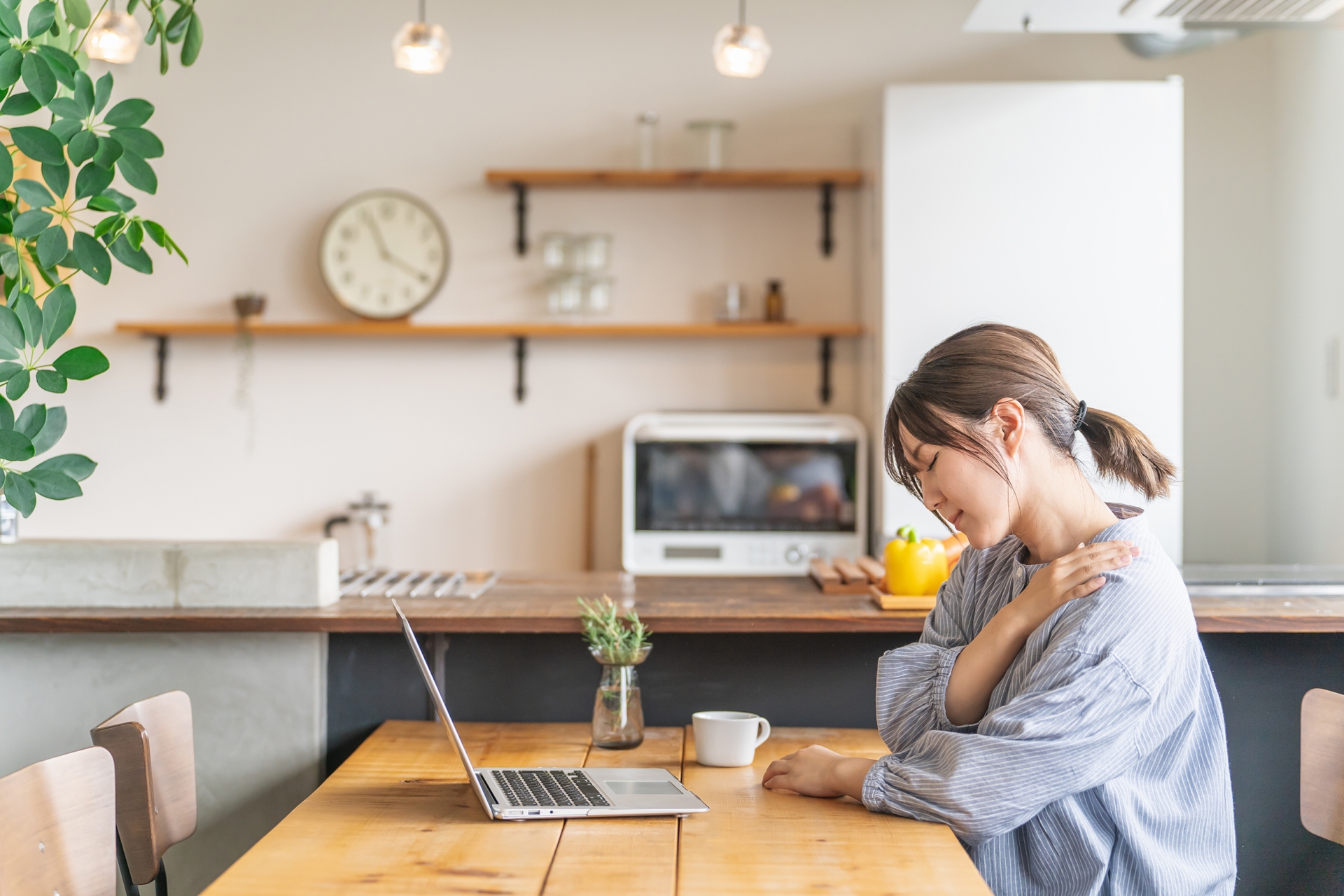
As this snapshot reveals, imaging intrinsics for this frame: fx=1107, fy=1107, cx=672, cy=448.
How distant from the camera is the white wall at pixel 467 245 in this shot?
11.5ft

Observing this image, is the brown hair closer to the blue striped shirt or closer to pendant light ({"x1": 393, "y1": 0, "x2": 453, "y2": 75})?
the blue striped shirt

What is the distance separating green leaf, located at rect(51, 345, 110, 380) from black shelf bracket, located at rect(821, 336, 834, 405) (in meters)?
2.32

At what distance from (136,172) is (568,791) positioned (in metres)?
1.07

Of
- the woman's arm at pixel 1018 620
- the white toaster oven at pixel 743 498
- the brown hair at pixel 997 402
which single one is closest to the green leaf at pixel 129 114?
the brown hair at pixel 997 402

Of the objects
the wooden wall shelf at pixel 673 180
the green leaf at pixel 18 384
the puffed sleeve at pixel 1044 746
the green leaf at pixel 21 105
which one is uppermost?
the wooden wall shelf at pixel 673 180

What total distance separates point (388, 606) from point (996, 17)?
162 centimetres

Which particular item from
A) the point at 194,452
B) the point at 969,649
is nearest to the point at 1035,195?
the point at 969,649

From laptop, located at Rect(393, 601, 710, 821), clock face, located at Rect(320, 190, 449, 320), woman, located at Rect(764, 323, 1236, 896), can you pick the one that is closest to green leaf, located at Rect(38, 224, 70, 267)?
laptop, located at Rect(393, 601, 710, 821)

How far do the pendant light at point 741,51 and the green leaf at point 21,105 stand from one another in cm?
161

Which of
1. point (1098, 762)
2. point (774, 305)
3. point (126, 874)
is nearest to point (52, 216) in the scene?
point (126, 874)

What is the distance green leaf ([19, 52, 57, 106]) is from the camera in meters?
1.46

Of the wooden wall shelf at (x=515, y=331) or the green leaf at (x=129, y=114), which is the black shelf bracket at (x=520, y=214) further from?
the green leaf at (x=129, y=114)

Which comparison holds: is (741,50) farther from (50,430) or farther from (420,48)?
(50,430)

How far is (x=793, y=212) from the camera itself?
3.52 m
